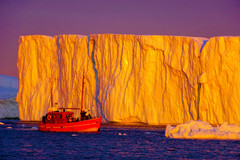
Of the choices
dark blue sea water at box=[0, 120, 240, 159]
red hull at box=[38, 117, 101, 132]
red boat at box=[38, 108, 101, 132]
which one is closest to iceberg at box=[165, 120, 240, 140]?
dark blue sea water at box=[0, 120, 240, 159]

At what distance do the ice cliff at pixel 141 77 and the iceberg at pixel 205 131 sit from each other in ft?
26.3

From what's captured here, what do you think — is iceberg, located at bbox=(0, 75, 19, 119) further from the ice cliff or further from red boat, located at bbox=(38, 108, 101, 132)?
red boat, located at bbox=(38, 108, 101, 132)

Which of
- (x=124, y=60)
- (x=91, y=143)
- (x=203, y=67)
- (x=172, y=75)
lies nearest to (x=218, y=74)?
(x=203, y=67)

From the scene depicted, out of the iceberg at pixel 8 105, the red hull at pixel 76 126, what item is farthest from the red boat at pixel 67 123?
the iceberg at pixel 8 105

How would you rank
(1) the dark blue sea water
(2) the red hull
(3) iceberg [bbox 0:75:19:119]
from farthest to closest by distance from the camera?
(3) iceberg [bbox 0:75:19:119]
(2) the red hull
(1) the dark blue sea water

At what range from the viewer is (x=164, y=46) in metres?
36.1

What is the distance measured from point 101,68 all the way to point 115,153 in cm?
1744

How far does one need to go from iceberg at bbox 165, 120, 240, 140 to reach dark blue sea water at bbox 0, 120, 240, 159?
461 mm

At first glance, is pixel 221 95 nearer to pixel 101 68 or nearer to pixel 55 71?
pixel 101 68

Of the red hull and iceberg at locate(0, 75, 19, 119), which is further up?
iceberg at locate(0, 75, 19, 119)

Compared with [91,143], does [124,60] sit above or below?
→ above

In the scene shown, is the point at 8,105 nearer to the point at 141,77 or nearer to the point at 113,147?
the point at 141,77

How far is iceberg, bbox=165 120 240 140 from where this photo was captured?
84.8 feet

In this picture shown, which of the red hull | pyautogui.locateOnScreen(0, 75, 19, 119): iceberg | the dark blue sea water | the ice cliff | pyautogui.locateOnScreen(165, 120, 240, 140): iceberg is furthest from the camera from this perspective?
pyautogui.locateOnScreen(0, 75, 19, 119): iceberg
